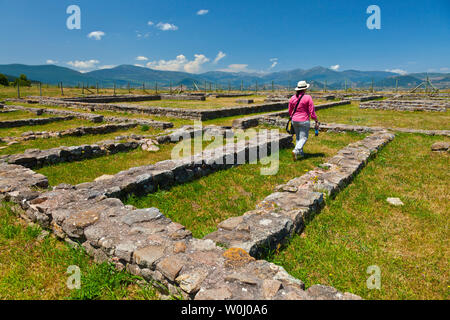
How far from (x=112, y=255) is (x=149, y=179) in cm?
265

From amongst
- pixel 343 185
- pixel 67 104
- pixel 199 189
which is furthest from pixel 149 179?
pixel 67 104

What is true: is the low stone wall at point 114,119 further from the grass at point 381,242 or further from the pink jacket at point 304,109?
the grass at point 381,242

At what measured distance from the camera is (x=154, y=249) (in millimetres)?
3062

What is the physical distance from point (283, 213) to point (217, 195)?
1847 millimetres

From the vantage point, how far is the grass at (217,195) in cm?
476

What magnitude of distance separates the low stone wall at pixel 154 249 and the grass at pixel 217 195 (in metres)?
0.86

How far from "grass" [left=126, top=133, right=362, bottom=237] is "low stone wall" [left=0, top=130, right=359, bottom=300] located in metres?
0.86

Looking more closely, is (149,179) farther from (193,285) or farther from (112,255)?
(193,285)

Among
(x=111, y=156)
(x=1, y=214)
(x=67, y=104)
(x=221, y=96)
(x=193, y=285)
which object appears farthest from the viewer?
(x=221, y=96)

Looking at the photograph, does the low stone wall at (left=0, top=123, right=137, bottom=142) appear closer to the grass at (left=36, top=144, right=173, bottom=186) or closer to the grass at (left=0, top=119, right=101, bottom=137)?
the grass at (left=0, top=119, right=101, bottom=137)

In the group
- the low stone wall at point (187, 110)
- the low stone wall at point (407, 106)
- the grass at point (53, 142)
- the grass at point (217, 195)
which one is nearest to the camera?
the grass at point (217, 195)

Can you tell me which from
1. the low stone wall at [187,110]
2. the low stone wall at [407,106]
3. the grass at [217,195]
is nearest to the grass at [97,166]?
the grass at [217,195]

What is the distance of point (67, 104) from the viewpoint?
23.8 metres

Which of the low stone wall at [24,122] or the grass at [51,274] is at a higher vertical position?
the low stone wall at [24,122]
